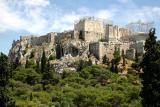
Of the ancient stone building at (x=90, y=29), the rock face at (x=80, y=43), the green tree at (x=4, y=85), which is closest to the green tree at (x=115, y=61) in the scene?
the rock face at (x=80, y=43)

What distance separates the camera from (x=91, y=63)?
112 metres

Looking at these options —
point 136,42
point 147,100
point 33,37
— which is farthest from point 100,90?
point 147,100

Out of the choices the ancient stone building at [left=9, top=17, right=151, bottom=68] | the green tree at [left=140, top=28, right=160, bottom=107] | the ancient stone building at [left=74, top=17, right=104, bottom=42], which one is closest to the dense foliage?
the ancient stone building at [left=9, top=17, right=151, bottom=68]

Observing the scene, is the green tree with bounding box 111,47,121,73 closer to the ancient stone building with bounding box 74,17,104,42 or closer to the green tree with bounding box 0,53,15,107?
the ancient stone building with bounding box 74,17,104,42

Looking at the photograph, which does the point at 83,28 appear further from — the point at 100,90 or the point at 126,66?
the point at 100,90

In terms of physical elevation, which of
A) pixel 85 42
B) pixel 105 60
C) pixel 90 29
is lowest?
pixel 105 60

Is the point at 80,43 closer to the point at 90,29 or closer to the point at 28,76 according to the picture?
the point at 90,29

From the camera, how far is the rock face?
385ft

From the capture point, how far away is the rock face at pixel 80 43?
117500 millimetres

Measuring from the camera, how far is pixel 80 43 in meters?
120

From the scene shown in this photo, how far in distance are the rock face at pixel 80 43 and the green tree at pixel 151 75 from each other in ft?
247

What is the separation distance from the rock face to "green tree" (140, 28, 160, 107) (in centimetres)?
7529

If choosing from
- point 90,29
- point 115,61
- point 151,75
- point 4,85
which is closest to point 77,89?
point 115,61

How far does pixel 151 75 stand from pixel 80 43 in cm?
8535
